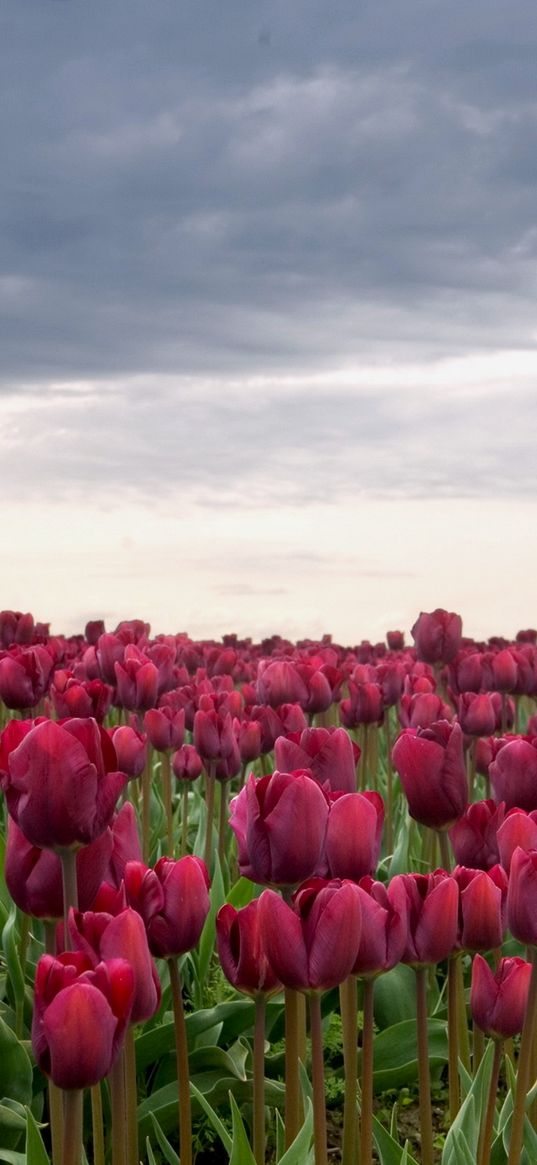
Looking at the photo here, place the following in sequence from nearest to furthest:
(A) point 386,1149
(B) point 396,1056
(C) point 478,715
A: (A) point 386,1149, (B) point 396,1056, (C) point 478,715

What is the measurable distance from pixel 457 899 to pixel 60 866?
773 millimetres

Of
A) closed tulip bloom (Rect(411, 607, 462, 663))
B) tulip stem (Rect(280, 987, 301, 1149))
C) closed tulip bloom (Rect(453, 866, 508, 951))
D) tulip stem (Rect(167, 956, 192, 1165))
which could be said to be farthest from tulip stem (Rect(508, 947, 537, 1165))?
closed tulip bloom (Rect(411, 607, 462, 663))

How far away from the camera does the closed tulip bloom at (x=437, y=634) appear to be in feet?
23.1

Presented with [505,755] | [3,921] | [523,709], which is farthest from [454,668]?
[523,709]

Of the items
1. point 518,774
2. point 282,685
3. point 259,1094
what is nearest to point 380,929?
point 259,1094

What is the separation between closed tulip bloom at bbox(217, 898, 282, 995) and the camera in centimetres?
239

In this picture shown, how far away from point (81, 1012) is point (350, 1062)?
3.81 feet

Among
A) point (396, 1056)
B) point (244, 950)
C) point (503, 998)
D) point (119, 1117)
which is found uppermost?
point (244, 950)

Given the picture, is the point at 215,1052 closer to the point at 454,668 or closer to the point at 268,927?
the point at 268,927

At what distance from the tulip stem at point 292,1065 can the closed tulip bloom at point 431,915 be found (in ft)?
1.13

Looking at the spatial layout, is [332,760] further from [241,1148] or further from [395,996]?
[395,996]

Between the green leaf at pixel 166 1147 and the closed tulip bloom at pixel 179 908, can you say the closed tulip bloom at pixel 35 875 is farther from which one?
the green leaf at pixel 166 1147

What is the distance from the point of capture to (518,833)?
270 centimetres

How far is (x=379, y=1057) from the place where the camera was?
14.1 ft
